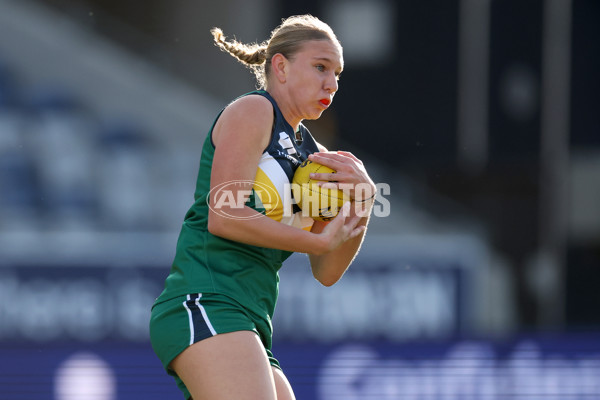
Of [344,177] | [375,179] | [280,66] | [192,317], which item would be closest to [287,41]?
[280,66]

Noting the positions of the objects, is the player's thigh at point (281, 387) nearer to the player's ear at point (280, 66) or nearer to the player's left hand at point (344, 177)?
the player's left hand at point (344, 177)

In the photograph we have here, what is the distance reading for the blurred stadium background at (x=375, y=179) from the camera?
558 cm

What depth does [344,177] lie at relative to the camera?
111 inches

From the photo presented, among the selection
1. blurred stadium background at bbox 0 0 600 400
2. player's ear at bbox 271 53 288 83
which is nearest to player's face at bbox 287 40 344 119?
player's ear at bbox 271 53 288 83

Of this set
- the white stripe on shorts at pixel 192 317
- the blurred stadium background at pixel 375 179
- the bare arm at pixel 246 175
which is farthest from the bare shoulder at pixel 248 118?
the blurred stadium background at pixel 375 179

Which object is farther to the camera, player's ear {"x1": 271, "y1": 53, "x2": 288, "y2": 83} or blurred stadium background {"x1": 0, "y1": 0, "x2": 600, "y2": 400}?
blurred stadium background {"x1": 0, "y1": 0, "x2": 600, "y2": 400}

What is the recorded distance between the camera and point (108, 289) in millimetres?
8516

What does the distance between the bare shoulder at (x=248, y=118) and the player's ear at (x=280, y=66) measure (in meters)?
0.15

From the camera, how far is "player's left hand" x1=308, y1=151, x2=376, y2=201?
2.80 m

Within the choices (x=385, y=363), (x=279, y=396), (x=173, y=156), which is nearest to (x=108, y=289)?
(x=173, y=156)

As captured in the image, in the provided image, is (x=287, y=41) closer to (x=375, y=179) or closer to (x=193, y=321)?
(x=193, y=321)

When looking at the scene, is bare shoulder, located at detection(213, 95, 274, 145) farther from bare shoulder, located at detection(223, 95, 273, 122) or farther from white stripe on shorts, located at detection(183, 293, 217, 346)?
white stripe on shorts, located at detection(183, 293, 217, 346)

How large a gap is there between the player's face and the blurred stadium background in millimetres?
3009

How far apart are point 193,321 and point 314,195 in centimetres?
58
